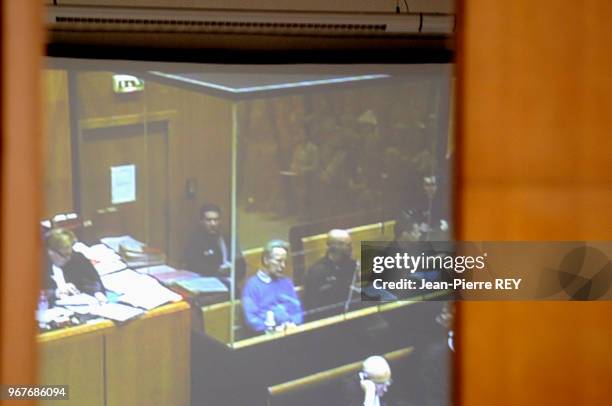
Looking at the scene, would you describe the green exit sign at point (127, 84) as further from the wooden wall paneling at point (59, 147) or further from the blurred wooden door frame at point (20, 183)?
the blurred wooden door frame at point (20, 183)

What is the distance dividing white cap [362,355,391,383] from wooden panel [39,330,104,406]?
119 cm

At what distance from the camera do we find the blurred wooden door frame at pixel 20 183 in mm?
691

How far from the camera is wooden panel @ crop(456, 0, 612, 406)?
30.7 inches

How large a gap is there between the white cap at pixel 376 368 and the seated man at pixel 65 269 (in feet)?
4.18

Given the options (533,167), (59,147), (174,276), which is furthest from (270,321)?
(533,167)

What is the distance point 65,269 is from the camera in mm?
3557

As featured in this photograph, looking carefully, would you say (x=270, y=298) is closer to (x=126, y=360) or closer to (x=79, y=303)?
(x=126, y=360)

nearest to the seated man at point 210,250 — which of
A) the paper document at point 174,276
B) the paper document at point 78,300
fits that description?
the paper document at point 174,276

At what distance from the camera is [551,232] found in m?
0.81

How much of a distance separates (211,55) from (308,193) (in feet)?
2.80

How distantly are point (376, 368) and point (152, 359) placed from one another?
3.34 feet

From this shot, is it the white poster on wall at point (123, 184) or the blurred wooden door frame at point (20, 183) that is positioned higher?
the blurred wooden door frame at point (20, 183)

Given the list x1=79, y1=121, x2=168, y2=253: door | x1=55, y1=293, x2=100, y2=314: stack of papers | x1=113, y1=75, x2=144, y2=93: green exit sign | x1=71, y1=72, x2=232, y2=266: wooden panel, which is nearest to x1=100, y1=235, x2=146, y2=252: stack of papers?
x1=79, y1=121, x2=168, y2=253: door

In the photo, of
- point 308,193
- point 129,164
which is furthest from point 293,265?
point 129,164
